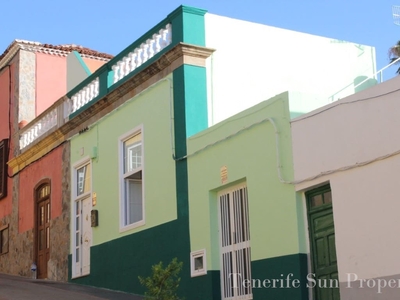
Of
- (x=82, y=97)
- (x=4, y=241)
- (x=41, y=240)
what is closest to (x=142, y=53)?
(x=82, y=97)

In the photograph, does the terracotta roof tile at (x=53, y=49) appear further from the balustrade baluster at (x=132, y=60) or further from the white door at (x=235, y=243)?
the white door at (x=235, y=243)

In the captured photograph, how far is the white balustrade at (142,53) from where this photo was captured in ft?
49.5

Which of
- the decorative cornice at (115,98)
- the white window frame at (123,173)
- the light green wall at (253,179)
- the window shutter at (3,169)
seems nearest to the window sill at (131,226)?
the white window frame at (123,173)

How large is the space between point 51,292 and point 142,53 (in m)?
5.07

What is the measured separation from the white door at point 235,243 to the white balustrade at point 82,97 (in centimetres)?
550

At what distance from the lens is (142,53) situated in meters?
15.8

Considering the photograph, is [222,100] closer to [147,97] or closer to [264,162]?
[147,97]

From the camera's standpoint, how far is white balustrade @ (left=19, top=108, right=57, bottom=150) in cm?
1958

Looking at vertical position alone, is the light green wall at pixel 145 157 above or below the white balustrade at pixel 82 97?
below

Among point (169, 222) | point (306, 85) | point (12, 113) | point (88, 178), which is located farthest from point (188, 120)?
point (12, 113)

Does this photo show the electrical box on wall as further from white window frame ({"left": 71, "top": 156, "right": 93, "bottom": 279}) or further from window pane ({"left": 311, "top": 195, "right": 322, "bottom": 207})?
window pane ({"left": 311, "top": 195, "right": 322, "bottom": 207})

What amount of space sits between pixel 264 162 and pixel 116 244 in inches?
196

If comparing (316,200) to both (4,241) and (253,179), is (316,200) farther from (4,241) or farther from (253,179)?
(4,241)

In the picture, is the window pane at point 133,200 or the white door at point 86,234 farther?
the white door at point 86,234
